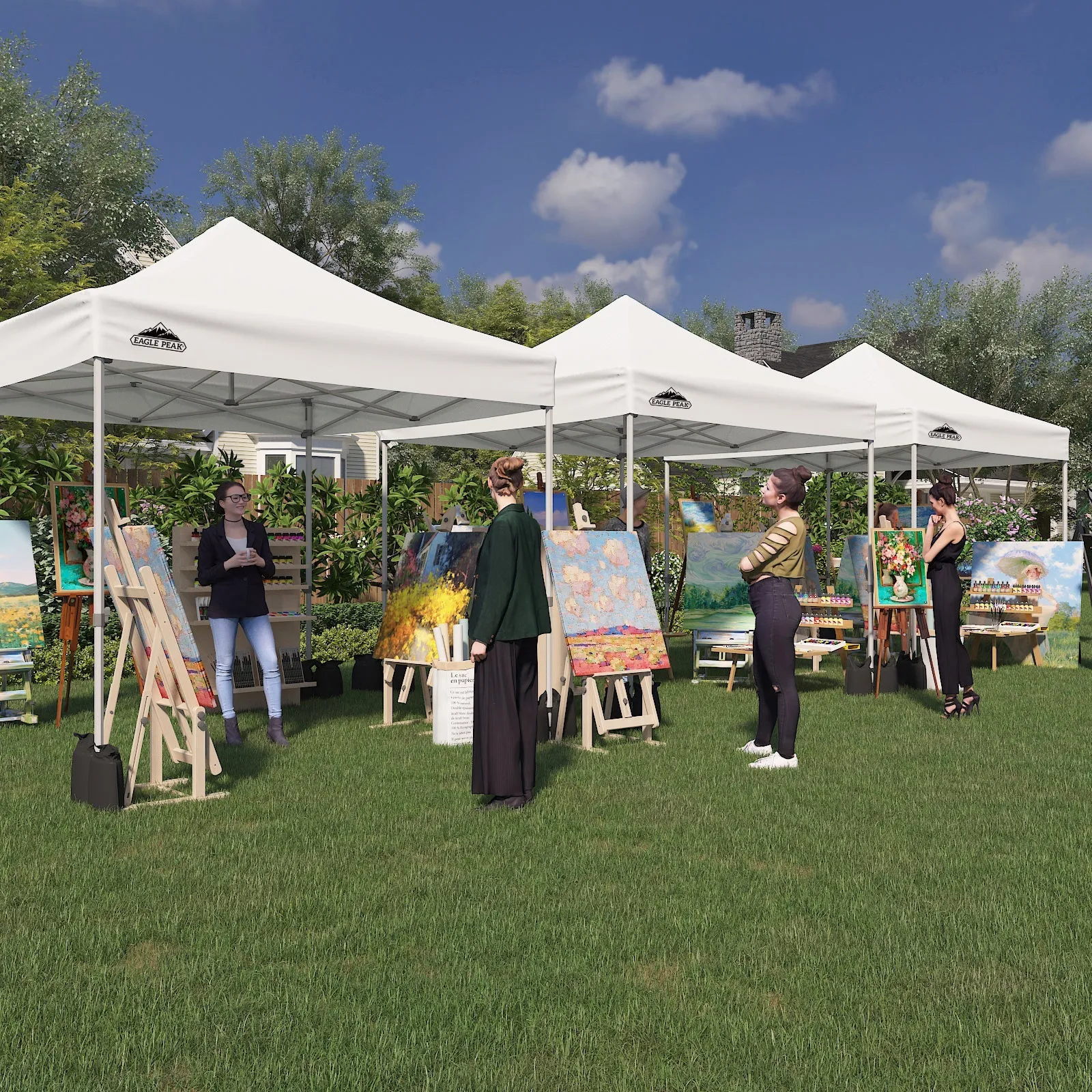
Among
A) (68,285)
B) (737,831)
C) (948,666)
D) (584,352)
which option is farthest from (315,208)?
(737,831)

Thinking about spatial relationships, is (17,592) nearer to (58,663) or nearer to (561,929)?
(58,663)

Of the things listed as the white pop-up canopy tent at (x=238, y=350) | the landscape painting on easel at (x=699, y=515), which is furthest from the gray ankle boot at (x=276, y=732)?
the landscape painting on easel at (x=699, y=515)

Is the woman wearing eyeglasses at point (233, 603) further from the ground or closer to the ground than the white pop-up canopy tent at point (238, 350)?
closer to the ground

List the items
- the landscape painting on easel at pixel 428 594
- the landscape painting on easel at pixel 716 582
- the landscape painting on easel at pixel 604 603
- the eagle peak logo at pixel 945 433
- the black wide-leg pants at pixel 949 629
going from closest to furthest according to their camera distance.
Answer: the landscape painting on easel at pixel 604 603 < the landscape painting on easel at pixel 428 594 < the black wide-leg pants at pixel 949 629 < the landscape painting on easel at pixel 716 582 < the eagle peak logo at pixel 945 433

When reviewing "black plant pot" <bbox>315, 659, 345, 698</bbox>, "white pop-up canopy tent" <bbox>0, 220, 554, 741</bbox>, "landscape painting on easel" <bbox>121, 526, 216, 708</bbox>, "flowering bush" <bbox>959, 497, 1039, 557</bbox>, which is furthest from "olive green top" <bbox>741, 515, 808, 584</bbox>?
"flowering bush" <bbox>959, 497, 1039, 557</bbox>

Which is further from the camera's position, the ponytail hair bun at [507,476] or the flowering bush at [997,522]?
the flowering bush at [997,522]

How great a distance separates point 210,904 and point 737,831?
8.29 feet

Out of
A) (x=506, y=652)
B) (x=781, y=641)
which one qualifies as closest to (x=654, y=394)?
(x=781, y=641)

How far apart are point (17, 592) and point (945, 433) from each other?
903 cm

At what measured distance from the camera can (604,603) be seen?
788 cm

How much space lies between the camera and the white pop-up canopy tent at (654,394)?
8.76 meters

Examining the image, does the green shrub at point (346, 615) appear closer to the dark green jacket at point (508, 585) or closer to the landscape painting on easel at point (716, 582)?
the landscape painting on easel at point (716, 582)

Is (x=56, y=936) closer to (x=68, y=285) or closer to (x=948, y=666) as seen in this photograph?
(x=948, y=666)

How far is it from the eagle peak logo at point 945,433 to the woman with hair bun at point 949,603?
263 cm
